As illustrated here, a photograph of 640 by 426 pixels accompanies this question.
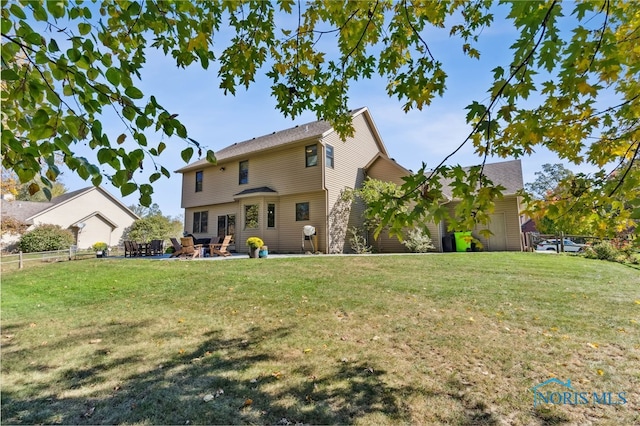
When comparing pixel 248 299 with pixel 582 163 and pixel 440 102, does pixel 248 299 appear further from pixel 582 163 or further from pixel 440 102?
pixel 582 163

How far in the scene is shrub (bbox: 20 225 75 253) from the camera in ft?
74.6

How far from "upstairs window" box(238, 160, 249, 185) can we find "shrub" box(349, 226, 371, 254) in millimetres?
7196

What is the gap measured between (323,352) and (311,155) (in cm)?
1331

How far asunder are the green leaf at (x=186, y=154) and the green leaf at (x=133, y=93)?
13.4 inches

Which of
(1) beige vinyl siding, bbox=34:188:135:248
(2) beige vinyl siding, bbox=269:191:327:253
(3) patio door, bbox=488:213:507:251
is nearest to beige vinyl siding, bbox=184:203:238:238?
(2) beige vinyl siding, bbox=269:191:327:253

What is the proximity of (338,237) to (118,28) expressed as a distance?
14.1 meters

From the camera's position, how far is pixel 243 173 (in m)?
18.9

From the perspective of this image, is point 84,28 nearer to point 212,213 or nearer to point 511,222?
point 511,222

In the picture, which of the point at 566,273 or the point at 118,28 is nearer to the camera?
the point at 118,28

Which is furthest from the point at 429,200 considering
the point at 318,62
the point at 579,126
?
→ the point at 318,62

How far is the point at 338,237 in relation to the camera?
53.0ft

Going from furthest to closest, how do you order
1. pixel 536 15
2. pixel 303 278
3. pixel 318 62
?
pixel 303 278, pixel 318 62, pixel 536 15

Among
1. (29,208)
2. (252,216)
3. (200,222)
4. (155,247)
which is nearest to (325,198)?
(252,216)

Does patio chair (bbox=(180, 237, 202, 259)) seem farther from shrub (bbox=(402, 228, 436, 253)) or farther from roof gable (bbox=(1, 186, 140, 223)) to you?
roof gable (bbox=(1, 186, 140, 223))
